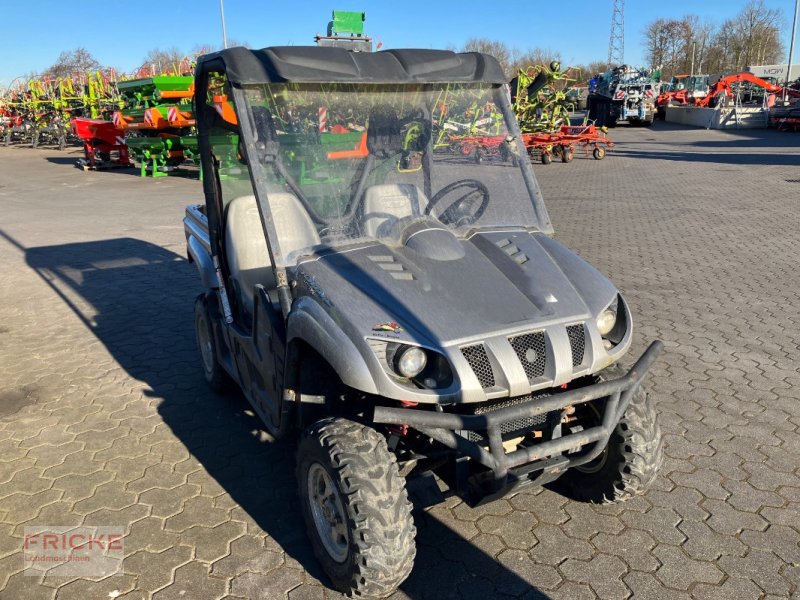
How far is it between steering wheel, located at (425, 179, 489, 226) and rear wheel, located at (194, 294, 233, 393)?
1.97 metres

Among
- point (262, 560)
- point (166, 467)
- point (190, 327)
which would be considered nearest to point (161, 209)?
point (190, 327)

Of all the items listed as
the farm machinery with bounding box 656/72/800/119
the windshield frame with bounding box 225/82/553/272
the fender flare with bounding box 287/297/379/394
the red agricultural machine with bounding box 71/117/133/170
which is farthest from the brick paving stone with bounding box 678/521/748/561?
the farm machinery with bounding box 656/72/800/119

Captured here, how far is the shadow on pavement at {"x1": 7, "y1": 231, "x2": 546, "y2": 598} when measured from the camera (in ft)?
10.1

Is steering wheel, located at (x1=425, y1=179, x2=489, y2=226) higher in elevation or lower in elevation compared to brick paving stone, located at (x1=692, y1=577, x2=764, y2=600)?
higher

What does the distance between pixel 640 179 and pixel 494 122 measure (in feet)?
46.3

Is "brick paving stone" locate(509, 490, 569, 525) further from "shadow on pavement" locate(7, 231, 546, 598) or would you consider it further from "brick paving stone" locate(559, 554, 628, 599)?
"shadow on pavement" locate(7, 231, 546, 598)

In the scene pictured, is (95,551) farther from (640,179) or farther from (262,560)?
(640,179)

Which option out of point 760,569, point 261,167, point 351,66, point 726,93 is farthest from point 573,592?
point 726,93

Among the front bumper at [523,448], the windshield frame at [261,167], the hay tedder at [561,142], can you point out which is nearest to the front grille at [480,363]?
the front bumper at [523,448]

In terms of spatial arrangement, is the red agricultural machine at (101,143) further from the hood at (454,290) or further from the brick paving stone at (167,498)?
the hood at (454,290)

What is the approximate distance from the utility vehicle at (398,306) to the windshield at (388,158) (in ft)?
0.03

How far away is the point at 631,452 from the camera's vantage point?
320 cm

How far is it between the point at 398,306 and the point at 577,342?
77 centimetres

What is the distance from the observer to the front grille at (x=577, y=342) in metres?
2.77
